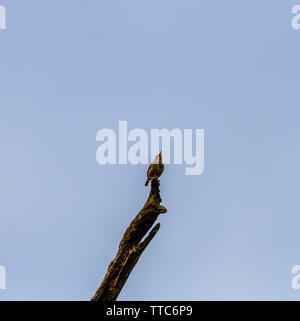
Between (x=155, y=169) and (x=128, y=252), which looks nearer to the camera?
(x=155, y=169)

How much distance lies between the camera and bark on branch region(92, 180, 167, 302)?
14.9m

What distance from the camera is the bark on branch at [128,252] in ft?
49.0

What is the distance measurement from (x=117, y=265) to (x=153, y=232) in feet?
3.51

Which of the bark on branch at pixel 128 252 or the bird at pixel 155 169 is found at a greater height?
the bird at pixel 155 169

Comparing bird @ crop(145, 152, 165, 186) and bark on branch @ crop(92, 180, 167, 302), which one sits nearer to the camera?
bird @ crop(145, 152, 165, 186)

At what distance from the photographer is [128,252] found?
1523cm

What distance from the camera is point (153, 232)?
15234 mm

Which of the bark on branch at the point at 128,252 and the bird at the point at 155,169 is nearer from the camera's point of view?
the bird at the point at 155,169

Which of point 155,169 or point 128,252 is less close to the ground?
point 155,169

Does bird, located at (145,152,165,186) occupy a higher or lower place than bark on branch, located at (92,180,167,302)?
higher
